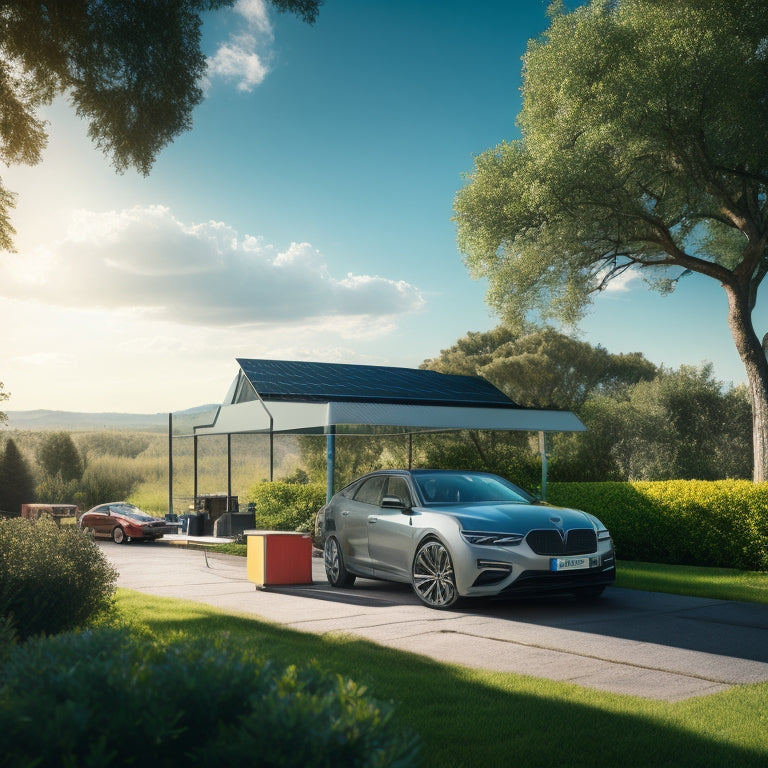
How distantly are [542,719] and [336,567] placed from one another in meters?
7.62

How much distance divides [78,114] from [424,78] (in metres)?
8.13

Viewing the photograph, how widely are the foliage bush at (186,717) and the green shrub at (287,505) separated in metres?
17.5

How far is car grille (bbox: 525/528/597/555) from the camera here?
10078 millimetres

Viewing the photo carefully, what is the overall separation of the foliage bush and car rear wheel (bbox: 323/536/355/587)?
998cm

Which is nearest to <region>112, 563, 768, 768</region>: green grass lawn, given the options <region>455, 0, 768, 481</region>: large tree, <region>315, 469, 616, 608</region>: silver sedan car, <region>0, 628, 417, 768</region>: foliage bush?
<region>0, 628, 417, 768</region>: foliage bush

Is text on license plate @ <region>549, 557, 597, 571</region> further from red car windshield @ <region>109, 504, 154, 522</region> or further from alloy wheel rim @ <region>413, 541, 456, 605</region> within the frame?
red car windshield @ <region>109, 504, 154, 522</region>

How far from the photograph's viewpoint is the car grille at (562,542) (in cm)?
1008

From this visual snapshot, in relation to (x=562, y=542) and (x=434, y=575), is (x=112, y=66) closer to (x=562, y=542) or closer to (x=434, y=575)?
(x=434, y=575)

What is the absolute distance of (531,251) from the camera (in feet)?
71.4

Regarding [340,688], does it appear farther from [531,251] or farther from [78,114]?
[531,251]

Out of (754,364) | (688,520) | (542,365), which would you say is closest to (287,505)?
(688,520)

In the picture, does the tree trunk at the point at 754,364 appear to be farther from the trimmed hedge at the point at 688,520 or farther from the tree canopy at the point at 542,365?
the tree canopy at the point at 542,365

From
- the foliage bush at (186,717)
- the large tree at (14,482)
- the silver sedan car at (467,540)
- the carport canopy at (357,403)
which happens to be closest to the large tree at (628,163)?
the carport canopy at (357,403)

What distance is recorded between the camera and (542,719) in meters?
5.44
